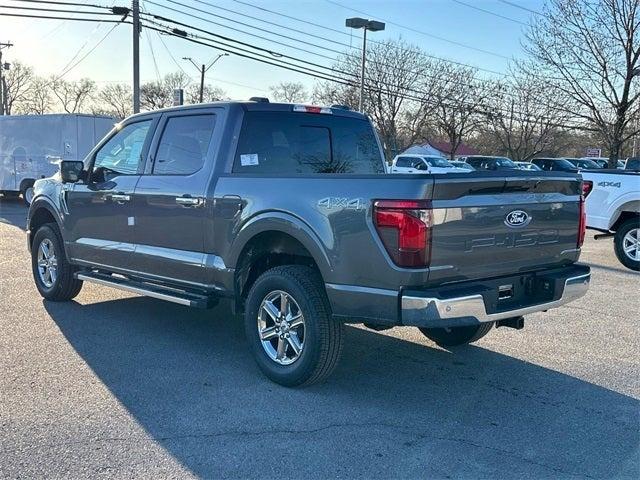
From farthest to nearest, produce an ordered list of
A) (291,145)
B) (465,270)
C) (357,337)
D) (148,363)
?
1. (357,337)
2. (291,145)
3. (148,363)
4. (465,270)

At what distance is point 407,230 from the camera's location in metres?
3.66

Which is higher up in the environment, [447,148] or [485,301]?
[447,148]

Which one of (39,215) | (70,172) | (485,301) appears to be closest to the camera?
(485,301)

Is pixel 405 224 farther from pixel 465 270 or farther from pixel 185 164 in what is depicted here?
pixel 185 164

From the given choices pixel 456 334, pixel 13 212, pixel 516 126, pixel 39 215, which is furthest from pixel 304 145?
pixel 516 126

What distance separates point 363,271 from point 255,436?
3.85ft

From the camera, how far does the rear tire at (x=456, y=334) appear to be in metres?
5.20

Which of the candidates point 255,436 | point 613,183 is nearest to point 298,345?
point 255,436

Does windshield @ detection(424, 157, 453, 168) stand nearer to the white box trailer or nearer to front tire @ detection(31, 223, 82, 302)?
the white box trailer

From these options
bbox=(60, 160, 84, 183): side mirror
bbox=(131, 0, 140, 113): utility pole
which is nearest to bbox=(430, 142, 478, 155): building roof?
bbox=(131, 0, 140, 113): utility pole

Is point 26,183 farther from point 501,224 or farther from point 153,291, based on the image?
point 501,224

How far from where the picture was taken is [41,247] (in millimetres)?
7090

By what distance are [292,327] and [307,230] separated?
754 mm

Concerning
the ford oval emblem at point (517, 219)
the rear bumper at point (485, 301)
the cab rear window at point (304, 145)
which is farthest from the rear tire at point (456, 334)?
the cab rear window at point (304, 145)
